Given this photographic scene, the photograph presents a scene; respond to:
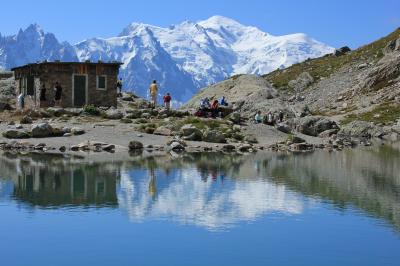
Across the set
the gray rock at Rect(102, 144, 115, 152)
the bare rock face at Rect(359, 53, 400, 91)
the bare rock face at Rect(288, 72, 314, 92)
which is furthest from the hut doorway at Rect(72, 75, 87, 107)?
the bare rock face at Rect(288, 72, 314, 92)

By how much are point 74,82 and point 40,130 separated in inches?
589

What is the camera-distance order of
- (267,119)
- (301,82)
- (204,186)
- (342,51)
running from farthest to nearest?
(342,51), (301,82), (267,119), (204,186)

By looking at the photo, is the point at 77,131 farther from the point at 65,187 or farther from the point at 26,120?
the point at 65,187

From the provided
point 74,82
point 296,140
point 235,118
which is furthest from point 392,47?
point 74,82

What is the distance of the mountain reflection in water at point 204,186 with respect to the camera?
93.5ft

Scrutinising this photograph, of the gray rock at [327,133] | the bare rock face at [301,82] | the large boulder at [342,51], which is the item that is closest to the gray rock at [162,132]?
the gray rock at [327,133]

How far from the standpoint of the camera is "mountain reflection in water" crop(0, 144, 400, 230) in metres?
28.5

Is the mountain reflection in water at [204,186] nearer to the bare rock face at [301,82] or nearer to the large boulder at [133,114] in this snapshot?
the large boulder at [133,114]

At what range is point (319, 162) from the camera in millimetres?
50719

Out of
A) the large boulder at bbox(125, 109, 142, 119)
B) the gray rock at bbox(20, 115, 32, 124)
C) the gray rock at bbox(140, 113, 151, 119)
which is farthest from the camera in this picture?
the gray rock at bbox(140, 113, 151, 119)

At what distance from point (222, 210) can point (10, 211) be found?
8.01m

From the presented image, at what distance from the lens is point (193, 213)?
27.4m

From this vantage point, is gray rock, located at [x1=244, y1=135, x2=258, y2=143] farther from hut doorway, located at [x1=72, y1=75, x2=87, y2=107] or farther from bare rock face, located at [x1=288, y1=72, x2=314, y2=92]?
bare rock face, located at [x1=288, y1=72, x2=314, y2=92]

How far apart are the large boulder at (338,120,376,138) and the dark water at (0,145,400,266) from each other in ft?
125
